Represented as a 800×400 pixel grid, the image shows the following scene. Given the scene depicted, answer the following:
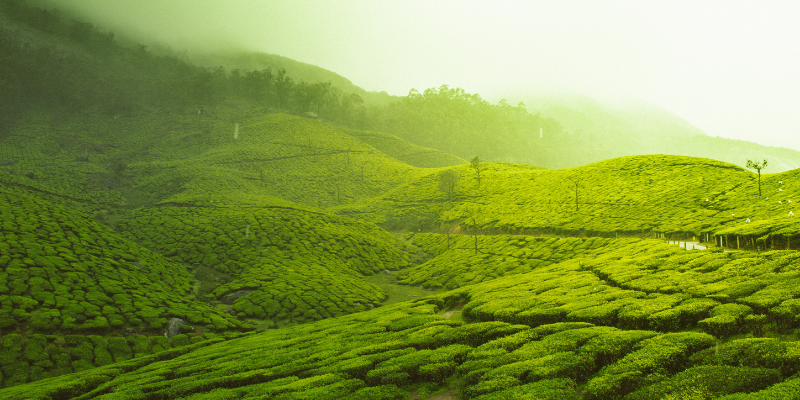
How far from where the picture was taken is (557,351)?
60.6 feet

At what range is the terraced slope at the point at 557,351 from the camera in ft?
47.5

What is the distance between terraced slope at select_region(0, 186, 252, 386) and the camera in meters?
30.2

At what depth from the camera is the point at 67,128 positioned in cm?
12125

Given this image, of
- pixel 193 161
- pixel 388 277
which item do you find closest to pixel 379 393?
pixel 388 277

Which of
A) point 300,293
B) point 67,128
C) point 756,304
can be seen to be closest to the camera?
point 756,304

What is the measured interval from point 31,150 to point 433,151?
441ft

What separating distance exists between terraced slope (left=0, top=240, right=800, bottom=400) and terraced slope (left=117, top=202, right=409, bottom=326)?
15.4 meters

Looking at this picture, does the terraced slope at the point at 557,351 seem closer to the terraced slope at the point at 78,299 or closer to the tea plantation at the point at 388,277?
the tea plantation at the point at 388,277

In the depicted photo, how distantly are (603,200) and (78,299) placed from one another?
272ft

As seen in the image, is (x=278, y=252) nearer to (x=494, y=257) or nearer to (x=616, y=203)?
(x=494, y=257)

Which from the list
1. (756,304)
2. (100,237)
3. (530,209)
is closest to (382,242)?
(530,209)

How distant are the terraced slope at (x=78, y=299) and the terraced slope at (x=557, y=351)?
211 inches

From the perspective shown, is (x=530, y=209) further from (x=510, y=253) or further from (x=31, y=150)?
(x=31, y=150)

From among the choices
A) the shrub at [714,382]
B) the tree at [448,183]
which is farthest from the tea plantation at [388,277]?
the tree at [448,183]
